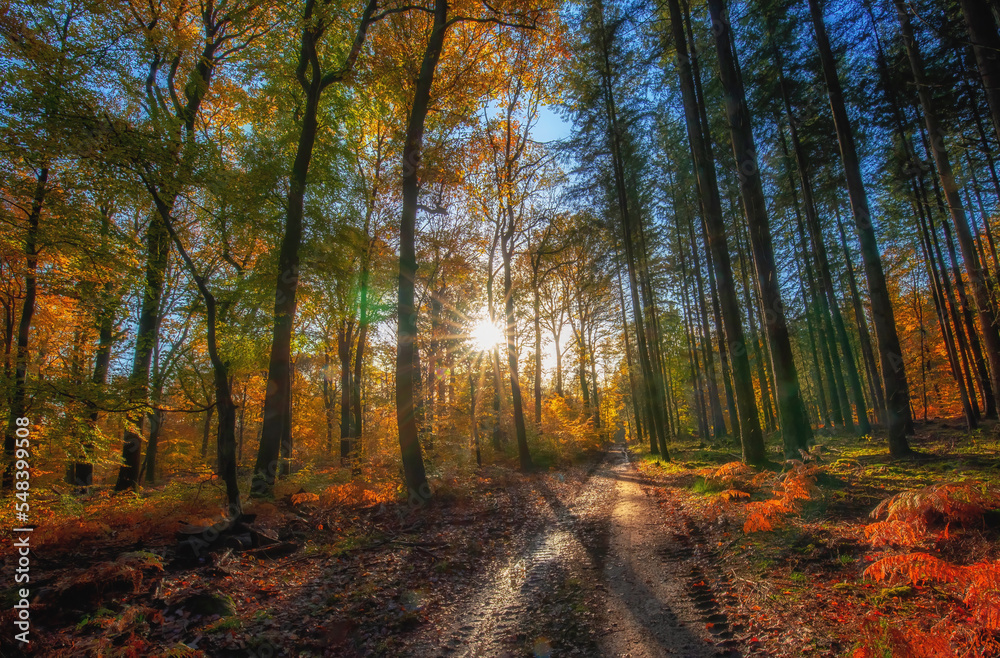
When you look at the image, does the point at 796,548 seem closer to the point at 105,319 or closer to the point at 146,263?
the point at 146,263

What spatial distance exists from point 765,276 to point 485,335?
1276 cm

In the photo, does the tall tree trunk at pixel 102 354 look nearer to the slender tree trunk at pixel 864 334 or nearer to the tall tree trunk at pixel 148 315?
the tall tree trunk at pixel 148 315

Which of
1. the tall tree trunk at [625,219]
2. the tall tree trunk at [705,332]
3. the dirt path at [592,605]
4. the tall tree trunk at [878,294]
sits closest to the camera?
the dirt path at [592,605]

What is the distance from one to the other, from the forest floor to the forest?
43mm

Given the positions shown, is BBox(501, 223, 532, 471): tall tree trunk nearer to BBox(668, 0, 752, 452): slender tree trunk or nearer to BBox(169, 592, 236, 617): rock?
BBox(668, 0, 752, 452): slender tree trunk

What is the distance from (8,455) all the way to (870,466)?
48.2 feet

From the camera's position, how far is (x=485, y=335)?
19.7 meters

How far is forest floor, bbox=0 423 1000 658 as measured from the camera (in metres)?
3.27

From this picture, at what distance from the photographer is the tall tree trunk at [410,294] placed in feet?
31.6

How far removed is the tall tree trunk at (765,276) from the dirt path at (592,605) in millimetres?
3918

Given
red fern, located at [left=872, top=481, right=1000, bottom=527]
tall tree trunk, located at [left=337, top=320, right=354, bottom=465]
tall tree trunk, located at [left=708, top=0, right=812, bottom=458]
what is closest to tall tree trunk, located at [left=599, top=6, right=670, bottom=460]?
tall tree trunk, located at [left=708, top=0, right=812, bottom=458]

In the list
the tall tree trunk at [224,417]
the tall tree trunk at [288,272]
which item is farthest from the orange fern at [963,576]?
the tall tree trunk at [288,272]

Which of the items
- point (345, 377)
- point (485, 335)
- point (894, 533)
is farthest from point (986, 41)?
point (345, 377)

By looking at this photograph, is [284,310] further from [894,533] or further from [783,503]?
[894,533]
